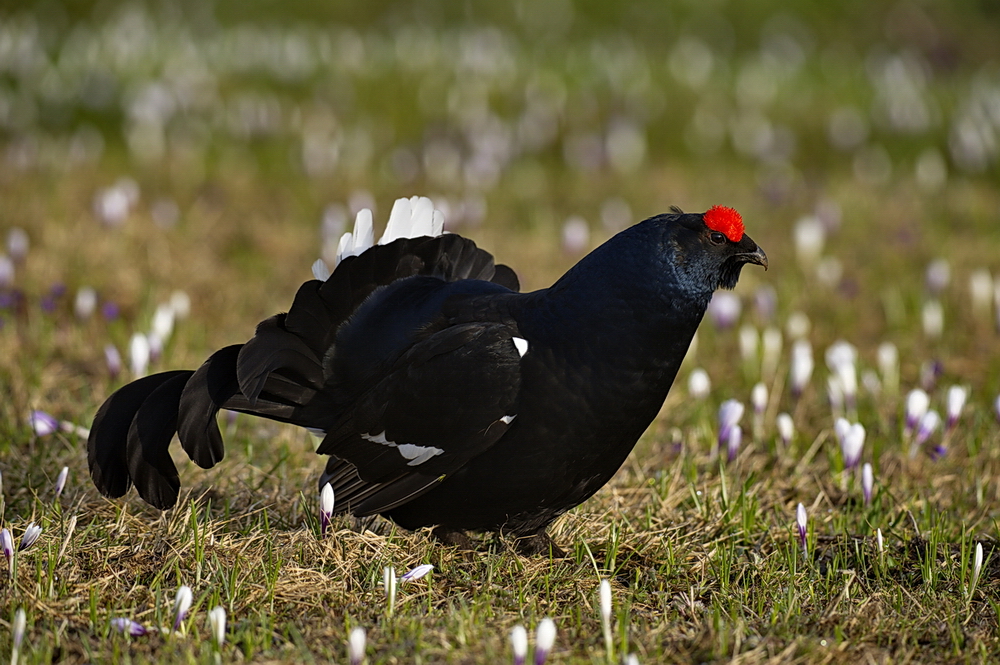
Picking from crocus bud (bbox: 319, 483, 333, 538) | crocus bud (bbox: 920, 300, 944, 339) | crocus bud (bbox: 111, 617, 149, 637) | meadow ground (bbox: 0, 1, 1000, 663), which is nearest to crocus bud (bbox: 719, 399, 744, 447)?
meadow ground (bbox: 0, 1, 1000, 663)

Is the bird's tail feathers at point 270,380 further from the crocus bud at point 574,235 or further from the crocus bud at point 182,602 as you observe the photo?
the crocus bud at point 574,235

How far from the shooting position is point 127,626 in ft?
10.9

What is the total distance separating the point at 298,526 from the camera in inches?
174

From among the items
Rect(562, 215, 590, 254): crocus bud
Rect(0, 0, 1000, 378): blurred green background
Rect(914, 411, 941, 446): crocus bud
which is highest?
Rect(0, 0, 1000, 378): blurred green background

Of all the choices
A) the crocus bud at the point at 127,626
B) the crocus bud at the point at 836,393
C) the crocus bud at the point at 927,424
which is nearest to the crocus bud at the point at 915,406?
the crocus bud at the point at 927,424

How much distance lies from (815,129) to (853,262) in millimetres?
3696

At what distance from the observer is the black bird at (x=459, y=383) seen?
12.2 ft

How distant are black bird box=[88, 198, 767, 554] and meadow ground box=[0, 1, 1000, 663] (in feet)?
0.86

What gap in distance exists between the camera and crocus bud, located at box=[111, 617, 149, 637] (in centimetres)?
331

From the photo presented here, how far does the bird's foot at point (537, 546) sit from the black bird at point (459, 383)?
0.01 metres

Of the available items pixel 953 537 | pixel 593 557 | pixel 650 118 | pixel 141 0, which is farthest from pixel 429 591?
pixel 141 0

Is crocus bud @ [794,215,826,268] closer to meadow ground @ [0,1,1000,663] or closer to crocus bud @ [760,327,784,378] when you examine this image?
meadow ground @ [0,1,1000,663]

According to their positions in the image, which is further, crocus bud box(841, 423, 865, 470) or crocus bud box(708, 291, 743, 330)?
crocus bud box(708, 291, 743, 330)

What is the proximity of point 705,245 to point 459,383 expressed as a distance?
0.96 meters
